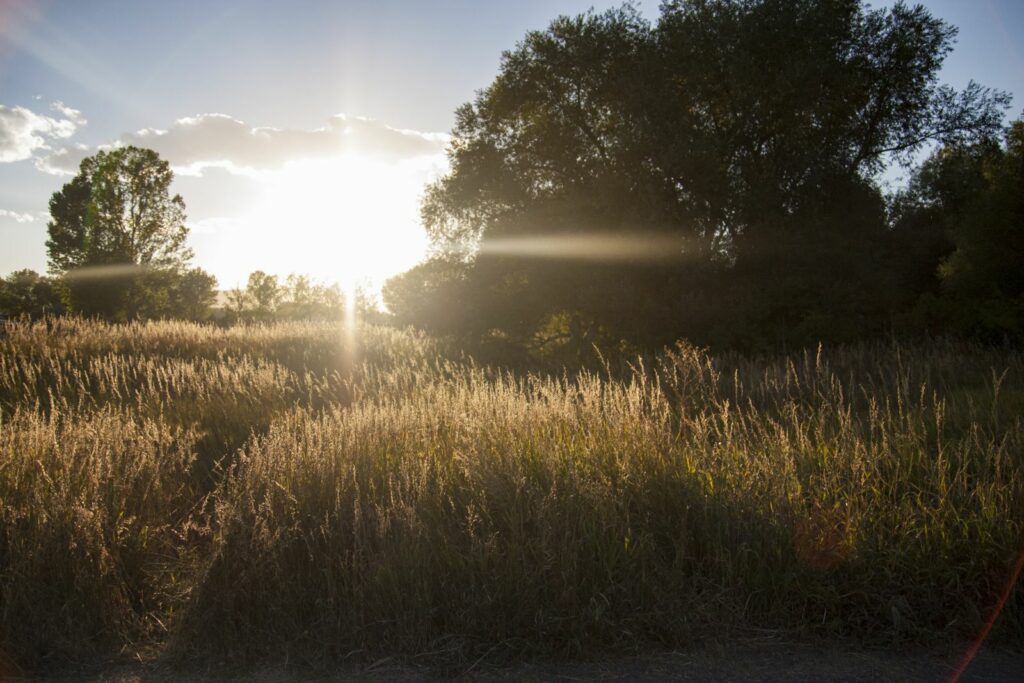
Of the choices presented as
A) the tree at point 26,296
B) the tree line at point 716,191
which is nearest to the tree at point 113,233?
the tree at point 26,296

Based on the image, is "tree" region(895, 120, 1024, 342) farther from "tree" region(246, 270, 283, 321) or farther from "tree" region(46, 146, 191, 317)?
"tree" region(246, 270, 283, 321)

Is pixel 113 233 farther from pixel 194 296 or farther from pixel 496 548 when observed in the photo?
pixel 496 548

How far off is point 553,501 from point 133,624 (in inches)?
103

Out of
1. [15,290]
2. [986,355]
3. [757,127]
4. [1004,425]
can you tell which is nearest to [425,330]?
[757,127]

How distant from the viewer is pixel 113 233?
38.2 meters

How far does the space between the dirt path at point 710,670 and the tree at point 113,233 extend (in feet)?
127

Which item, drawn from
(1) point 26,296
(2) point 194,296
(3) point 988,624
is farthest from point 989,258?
(1) point 26,296

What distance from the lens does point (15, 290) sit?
5584cm

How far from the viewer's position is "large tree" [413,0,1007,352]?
18.2 metres

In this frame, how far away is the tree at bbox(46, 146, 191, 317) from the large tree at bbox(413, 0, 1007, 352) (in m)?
25.8

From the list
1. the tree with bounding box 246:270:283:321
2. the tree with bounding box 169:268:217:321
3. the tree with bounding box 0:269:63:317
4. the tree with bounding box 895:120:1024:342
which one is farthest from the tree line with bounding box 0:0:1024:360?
the tree with bounding box 246:270:283:321

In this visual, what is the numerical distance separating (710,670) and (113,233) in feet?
141

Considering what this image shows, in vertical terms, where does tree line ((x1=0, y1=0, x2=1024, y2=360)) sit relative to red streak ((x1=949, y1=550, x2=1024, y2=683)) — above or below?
above

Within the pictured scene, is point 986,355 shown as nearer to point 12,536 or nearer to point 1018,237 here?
point 1018,237
